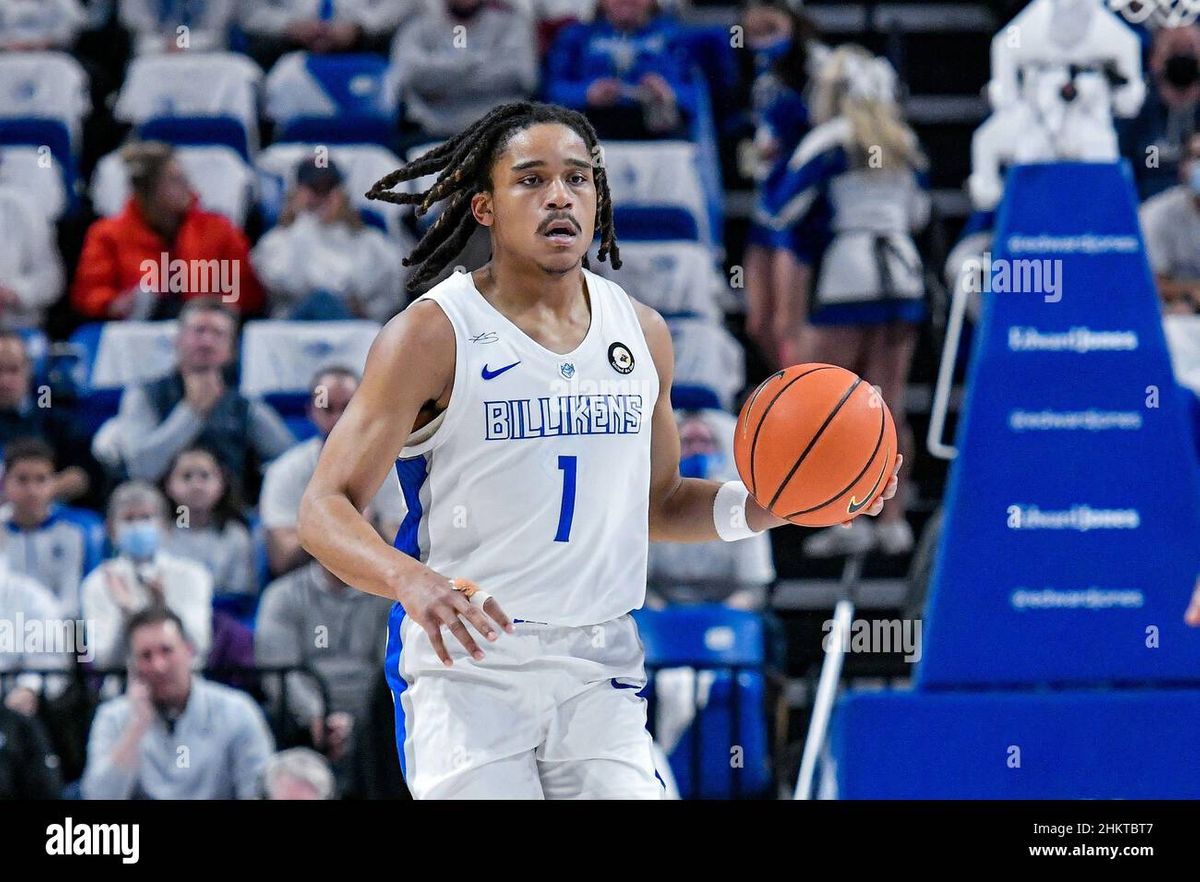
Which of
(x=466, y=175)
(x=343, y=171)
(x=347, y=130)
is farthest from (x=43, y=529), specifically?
(x=466, y=175)

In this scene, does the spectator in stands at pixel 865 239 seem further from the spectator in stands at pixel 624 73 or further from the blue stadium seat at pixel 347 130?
the blue stadium seat at pixel 347 130

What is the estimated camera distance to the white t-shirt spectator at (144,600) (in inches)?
214

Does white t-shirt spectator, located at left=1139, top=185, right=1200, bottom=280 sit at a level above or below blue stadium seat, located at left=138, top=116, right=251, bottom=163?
below

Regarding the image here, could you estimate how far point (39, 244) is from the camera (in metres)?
6.54

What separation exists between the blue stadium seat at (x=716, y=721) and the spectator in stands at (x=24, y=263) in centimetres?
265

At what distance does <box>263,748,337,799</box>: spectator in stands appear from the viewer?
199 inches

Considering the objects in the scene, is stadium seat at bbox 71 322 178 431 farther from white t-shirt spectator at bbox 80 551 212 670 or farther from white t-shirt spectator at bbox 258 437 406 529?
white t-shirt spectator at bbox 80 551 212 670

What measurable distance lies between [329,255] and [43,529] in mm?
1376

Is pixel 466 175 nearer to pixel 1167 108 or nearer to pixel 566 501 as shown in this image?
pixel 566 501

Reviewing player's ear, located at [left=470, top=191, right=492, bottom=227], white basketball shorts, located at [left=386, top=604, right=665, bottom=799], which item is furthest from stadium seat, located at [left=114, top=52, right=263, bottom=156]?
white basketball shorts, located at [left=386, top=604, right=665, bottom=799]

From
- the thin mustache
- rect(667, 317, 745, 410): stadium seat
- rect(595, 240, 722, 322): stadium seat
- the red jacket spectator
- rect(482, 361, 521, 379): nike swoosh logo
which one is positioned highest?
the red jacket spectator

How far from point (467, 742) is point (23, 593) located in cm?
313

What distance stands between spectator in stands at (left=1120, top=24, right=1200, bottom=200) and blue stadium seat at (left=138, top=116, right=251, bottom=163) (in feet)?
10.9
